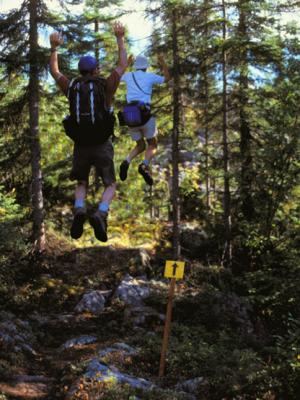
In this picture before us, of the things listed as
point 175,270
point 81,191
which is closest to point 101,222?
point 81,191

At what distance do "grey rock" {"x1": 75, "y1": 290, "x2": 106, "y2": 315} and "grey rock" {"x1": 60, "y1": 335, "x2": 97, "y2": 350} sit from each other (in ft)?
8.00

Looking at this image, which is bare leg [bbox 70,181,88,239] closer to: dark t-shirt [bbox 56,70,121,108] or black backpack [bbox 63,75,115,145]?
black backpack [bbox 63,75,115,145]

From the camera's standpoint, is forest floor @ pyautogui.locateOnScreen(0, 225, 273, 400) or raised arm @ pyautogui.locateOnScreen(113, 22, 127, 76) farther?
forest floor @ pyautogui.locateOnScreen(0, 225, 273, 400)

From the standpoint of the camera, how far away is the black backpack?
4816 millimetres

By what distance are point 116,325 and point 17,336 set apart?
338 cm

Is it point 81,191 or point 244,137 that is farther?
point 244,137

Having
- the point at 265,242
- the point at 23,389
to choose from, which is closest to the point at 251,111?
the point at 265,242

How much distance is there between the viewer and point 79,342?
11.8 m

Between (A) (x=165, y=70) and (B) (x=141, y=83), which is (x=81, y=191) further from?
(A) (x=165, y=70)

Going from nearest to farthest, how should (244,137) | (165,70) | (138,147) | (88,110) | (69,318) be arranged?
1. (88,110)
2. (165,70)
3. (138,147)
4. (69,318)
5. (244,137)

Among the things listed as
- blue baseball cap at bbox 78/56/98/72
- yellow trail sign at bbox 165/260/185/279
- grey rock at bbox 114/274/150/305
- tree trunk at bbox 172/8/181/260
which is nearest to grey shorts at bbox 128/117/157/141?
blue baseball cap at bbox 78/56/98/72

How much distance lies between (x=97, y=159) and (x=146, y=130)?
1936mm

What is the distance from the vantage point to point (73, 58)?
52.6ft

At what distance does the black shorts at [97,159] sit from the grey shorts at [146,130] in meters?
1.74
